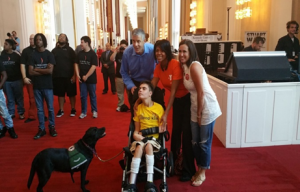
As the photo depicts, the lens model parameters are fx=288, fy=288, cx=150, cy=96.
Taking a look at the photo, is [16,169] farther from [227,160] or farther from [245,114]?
[245,114]

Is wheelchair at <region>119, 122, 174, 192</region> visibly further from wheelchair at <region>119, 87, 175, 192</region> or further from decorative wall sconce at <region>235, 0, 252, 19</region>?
decorative wall sconce at <region>235, 0, 252, 19</region>

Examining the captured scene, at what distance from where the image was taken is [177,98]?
3178mm

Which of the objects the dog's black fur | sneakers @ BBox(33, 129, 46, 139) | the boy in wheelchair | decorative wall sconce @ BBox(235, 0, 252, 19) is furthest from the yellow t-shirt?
decorative wall sconce @ BBox(235, 0, 252, 19)

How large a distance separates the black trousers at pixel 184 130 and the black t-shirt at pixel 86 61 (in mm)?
3022

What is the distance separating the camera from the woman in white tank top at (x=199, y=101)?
111 inches

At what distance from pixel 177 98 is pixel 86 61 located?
3.13 meters

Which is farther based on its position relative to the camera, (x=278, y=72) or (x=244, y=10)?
(x=244, y=10)

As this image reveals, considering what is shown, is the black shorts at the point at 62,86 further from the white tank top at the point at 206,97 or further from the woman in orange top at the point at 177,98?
the white tank top at the point at 206,97

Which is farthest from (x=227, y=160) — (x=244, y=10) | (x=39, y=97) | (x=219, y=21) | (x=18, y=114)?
(x=219, y=21)

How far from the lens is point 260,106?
13.5ft

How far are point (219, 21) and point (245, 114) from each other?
10985 mm

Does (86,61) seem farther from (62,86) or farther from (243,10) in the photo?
(243,10)

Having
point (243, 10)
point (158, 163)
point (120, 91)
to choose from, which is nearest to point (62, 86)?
point (120, 91)

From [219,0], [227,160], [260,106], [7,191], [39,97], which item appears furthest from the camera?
[219,0]
